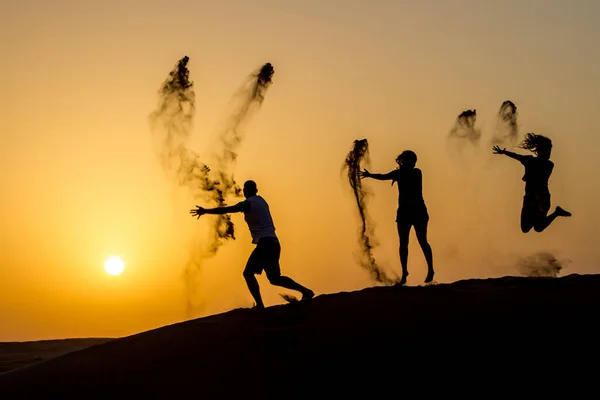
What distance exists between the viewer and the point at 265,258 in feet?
41.2

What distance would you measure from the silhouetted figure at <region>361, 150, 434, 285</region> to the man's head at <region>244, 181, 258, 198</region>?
183cm

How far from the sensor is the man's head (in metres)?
12.6

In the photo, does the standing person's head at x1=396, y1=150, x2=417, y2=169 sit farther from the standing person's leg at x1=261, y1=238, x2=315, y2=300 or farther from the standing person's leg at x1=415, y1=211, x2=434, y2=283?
the standing person's leg at x1=261, y1=238, x2=315, y2=300

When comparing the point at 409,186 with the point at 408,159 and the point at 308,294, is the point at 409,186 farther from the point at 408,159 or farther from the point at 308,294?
the point at 308,294

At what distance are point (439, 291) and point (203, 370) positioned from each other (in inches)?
143

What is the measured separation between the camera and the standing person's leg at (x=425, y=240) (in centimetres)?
1347

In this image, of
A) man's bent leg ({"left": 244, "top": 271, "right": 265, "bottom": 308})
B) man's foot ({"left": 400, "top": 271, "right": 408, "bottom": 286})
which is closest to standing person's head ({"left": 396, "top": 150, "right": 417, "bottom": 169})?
man's foot ({"left": 400, "top": 271, "right": 408, "bottom": 286})

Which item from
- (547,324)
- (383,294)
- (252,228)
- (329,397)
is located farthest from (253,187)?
(547,324)

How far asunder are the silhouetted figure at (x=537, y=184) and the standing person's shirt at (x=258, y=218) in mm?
4060

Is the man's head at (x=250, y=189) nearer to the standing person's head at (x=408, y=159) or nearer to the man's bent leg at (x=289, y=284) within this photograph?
the man's bent leg at (x=289, y=284)

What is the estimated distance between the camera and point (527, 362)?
10555 mm

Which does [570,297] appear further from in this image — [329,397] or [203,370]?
[203,370]

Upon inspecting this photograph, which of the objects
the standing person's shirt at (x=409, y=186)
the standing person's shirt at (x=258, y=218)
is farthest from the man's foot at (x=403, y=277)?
the standing person's shirt at (x=258, y=218)

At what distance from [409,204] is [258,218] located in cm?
249
